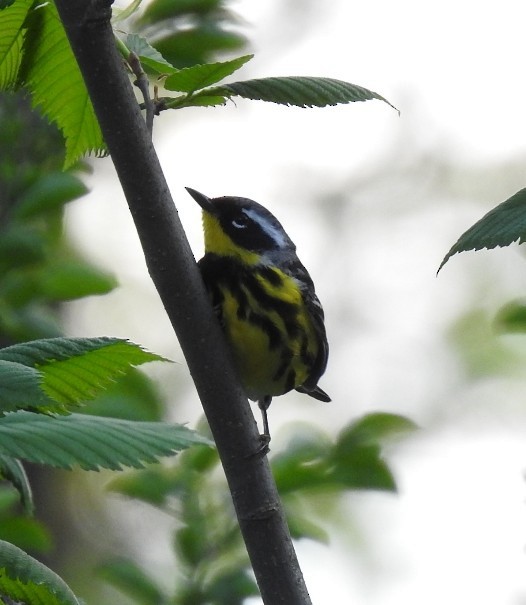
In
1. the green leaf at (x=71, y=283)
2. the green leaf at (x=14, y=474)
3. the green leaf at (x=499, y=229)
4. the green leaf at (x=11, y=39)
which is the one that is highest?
the green leaf at (x=71, y=283)

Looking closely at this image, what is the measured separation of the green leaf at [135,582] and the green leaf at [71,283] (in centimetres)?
68

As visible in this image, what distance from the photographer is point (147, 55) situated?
1700 mm

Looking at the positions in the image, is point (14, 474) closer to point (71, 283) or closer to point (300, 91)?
point (300, 91)

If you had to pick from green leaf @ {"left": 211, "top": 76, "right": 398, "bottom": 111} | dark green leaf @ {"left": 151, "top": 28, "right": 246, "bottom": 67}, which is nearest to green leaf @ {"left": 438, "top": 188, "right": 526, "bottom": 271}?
green leaf @ {"left": 211, "top": 76, "right": 398, "bottom": 111}

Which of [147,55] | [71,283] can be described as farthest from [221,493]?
[147,55]

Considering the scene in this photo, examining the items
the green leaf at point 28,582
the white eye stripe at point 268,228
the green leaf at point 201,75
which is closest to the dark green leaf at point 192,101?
the green leaf at point 201,75

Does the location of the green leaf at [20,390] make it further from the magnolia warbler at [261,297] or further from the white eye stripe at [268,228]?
the white eye stripe at [268,228]

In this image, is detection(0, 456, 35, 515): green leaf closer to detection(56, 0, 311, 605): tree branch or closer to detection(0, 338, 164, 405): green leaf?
detection(0, 338, 164, 405): green leaf

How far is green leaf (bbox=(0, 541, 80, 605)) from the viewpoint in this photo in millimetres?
1181

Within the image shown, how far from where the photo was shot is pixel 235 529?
2.69 metres

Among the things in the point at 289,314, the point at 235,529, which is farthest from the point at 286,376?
the point at 235,529

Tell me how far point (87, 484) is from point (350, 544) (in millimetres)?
1745

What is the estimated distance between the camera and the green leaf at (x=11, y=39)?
1652 mm

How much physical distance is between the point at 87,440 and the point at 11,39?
0.66 metres
